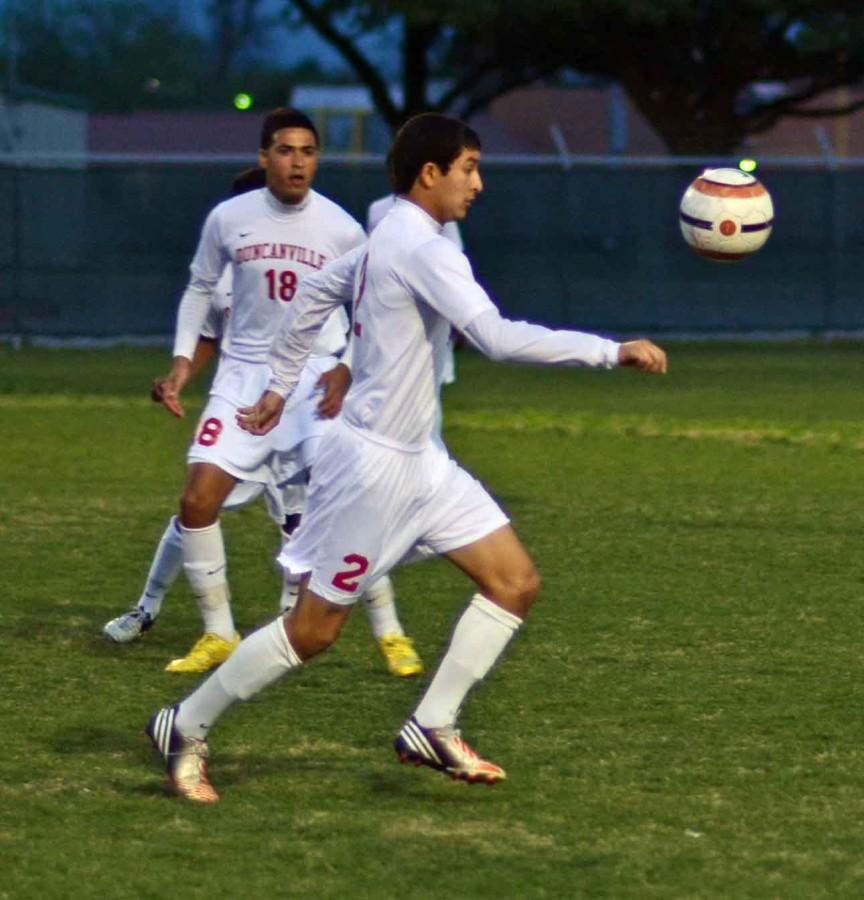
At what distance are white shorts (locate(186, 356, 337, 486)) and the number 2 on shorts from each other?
6.78 feet

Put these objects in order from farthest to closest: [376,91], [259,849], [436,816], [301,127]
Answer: [376,91] < [301,127] < [436,816] < [259,849]

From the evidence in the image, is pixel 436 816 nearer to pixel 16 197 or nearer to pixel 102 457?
pixel 102 457

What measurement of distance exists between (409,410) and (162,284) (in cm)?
1998

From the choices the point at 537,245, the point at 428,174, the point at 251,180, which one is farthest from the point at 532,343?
the point at 537,245

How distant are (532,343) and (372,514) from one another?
72cm

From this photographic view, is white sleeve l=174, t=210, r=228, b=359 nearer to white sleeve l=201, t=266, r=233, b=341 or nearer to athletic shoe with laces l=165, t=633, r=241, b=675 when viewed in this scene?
white sleeve l=201, t=266, r=233, b=341

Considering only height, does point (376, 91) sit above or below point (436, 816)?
above

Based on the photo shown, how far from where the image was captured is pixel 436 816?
5852mm

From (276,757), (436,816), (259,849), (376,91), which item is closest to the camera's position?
(259,849)

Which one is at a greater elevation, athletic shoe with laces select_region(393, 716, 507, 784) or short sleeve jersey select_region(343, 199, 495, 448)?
short sleeve jersey select_region(343, 199, 495, 448)

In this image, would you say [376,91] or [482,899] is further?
[376,91]

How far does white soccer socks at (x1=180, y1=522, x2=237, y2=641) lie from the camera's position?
813cm

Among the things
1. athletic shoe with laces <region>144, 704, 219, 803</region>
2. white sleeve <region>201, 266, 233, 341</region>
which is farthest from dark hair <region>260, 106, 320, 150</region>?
athletic shoe with laces <region>144, 704, 219, 803</region>

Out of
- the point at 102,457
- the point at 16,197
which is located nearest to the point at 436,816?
the point at 102,457
